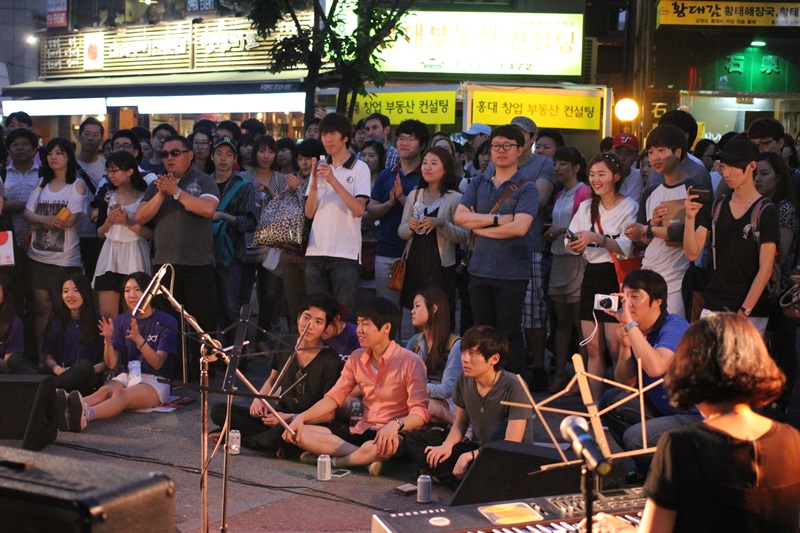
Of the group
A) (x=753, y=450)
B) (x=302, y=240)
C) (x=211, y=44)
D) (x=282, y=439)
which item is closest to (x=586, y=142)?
(x=211, y=44)

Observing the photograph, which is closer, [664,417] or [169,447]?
[664,417]

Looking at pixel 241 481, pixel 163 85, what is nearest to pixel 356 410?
pixel 241 481

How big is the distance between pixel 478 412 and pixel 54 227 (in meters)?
4.23

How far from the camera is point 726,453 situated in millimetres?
2822

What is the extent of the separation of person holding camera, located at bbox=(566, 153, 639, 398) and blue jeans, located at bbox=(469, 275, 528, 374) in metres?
0.42

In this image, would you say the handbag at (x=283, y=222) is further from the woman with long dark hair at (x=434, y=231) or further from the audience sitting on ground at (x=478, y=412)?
the audience sitting on ground at (x=478, y=412)

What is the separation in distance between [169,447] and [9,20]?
21.3 m

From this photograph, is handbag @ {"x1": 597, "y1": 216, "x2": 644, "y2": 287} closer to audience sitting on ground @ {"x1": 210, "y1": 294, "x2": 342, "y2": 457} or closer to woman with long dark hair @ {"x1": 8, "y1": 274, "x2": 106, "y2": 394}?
audience sitting on ground @ {"x1": 210, "y1": 294, "x2": 342, "y2": 457}

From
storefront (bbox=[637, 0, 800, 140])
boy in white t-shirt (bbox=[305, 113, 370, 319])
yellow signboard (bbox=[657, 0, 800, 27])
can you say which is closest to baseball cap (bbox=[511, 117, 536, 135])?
boy in white t-shirt (bbox=[305, 113, 370, 319])

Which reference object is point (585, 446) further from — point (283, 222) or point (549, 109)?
point (549, 109)

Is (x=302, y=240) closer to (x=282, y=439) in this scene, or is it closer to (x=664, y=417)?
(x=282, y=439)

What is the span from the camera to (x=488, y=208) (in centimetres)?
717

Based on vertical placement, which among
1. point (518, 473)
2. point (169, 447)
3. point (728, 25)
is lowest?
point (169, 447)

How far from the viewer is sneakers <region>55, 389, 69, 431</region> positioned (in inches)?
265
